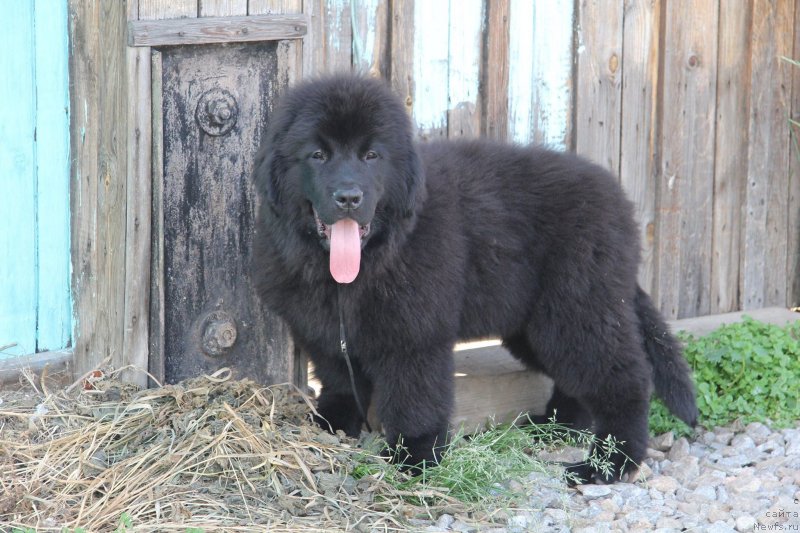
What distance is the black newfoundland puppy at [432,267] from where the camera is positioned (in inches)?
154

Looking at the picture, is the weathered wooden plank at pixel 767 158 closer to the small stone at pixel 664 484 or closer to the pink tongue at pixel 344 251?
the small stone at pixel 664 484

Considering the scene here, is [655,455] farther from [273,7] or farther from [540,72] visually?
[273,7]

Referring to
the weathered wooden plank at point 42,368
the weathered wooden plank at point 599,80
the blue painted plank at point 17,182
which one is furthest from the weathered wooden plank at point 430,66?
the weathered wooden plank at point 42,368

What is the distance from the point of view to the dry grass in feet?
11.4

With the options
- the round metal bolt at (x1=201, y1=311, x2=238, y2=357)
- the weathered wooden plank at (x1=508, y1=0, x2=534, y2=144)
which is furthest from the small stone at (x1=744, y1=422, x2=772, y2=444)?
the round metal bolt at (x1=201, y1=311, x2=238, y2=357)

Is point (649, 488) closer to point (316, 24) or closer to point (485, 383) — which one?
point (485, 383)

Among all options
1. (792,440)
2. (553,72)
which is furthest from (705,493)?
(553,72)

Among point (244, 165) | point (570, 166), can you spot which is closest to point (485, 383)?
Result: point (570, 166)

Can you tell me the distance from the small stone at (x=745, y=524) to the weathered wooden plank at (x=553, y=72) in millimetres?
2063

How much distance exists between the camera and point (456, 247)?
4148 mm

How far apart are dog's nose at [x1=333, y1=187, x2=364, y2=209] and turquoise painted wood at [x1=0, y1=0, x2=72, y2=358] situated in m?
1.24

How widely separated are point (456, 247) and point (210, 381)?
3.67 feet

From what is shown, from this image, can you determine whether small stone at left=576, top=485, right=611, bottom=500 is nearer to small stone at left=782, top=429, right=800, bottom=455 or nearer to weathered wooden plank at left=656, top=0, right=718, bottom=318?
small stone at left=782, top=429, right=800, bottom=455

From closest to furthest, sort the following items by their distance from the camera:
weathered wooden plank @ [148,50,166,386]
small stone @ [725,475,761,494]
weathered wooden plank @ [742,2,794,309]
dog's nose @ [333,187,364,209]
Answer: dog's nose @ [333,187,364,209], weathered wooden plank @ [148,50,166,386], small stone @ [725,475,761,494], weathered wooden plank @ [742,2,794,309]
